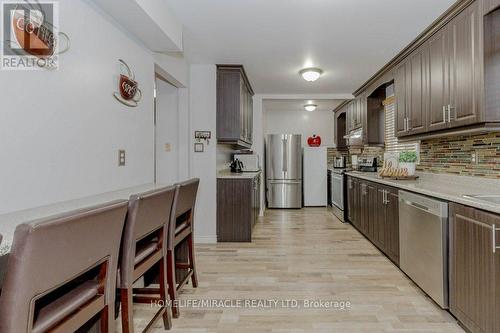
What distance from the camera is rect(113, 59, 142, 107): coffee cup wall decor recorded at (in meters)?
2.32

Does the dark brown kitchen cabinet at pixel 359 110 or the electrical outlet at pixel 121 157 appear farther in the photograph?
the dark brown kitchen cabinet at pixel 359 110

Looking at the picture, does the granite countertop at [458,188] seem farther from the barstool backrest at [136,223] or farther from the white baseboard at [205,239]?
the white baseboard at [205,239]

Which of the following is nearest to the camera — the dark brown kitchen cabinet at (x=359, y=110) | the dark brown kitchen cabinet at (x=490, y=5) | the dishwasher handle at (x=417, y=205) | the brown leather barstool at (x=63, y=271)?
the brown leather barstool at (x=63, y=271)

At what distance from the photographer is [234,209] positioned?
13.4 feet

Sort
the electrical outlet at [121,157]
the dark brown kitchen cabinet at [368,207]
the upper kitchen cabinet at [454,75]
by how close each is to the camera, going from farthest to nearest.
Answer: the dark brown kitchen cabinet at [368,207] < the electrical outlet at [121,157] < the upper kitchen cabinet at [454,75]

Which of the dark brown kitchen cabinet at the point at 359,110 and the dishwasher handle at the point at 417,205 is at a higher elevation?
the dark brown kitchen cabinet at the point at 359,110

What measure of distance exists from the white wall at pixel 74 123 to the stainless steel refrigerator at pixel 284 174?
14.6 ft

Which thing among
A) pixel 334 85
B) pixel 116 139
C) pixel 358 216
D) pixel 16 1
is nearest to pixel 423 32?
pixel 334 85

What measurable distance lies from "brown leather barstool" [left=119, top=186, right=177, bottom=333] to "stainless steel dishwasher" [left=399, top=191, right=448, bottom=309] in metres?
2.00

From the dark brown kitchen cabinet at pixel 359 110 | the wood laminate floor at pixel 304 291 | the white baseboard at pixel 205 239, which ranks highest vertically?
the dark brown kitchen cabinet at pixel 359 110

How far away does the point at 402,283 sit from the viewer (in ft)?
9.10

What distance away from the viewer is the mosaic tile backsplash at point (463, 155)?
250 centimetres

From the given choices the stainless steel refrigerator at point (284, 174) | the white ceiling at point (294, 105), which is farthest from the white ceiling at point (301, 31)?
the stainless steel refrigerator at point (284, 174)

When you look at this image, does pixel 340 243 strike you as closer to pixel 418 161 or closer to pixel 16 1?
pixel 418 161
